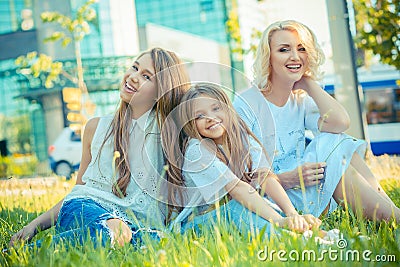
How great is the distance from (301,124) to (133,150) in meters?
0.85

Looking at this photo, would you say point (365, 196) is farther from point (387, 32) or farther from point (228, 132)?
point (387, 32)

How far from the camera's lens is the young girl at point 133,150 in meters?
2.76

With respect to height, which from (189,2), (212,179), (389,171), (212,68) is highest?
(189,2)

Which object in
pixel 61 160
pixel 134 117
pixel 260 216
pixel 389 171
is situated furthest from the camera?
pixel 61 160

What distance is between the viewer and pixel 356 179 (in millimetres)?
2766

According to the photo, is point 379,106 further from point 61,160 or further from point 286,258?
point 286,258

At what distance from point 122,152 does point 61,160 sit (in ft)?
36.8

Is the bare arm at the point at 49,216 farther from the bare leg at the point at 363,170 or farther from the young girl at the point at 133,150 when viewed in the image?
the bare leg at the point at 363,170

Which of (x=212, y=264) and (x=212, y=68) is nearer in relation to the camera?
(x=212, y=264)

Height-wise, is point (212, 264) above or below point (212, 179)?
below

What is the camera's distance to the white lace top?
9.06 ft

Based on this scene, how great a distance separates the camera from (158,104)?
288 cm

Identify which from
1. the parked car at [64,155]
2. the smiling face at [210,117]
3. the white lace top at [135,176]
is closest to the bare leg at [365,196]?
the smiling face at [210,117]

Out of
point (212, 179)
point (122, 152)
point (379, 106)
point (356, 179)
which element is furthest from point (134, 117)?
point (379, 106)
